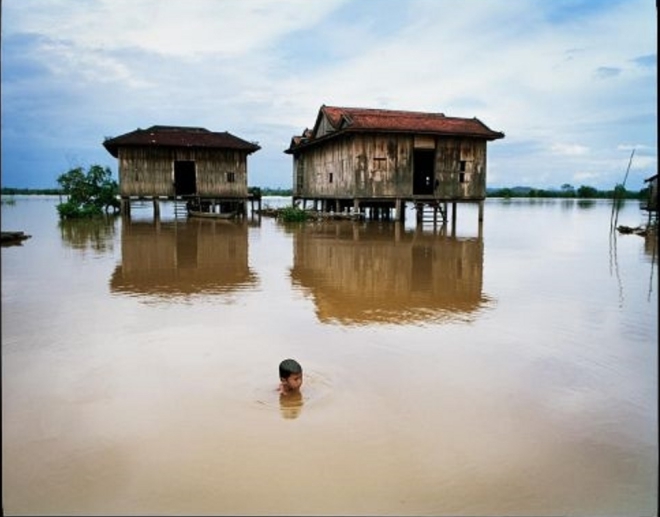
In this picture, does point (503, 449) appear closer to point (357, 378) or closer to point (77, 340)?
point (357, 378)

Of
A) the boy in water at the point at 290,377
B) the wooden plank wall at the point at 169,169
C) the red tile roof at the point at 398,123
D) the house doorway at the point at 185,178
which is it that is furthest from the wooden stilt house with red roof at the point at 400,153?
the boy in water at the point at 290,377

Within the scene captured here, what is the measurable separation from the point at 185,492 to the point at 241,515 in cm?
45

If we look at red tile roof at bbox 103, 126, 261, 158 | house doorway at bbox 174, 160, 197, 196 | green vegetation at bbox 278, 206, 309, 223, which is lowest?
green vegetation at bbox 278, 206, 309, 223

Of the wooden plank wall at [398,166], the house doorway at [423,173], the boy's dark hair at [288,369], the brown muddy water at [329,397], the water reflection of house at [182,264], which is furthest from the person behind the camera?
the house doorway at [423,173]

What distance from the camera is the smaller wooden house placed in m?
30.0

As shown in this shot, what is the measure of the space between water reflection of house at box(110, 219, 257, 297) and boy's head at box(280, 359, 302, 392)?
16.6 ft

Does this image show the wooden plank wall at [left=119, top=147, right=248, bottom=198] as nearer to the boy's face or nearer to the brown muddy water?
the brown muddy water

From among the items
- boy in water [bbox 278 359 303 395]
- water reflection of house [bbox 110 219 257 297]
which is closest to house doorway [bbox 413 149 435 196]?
water reflection of house [bbox 110 219 257 297]

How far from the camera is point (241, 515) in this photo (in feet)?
11.5

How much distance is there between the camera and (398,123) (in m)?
24.6

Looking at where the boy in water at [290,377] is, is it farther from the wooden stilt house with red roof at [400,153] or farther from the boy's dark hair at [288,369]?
the wooden stilt house with red roof at [400,153]

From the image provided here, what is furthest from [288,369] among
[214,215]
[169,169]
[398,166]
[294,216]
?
[169,169]

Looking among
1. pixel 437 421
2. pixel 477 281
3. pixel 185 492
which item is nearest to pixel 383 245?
pixel 477 281

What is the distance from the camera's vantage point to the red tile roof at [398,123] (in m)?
24.0
